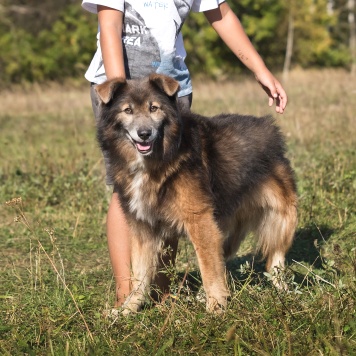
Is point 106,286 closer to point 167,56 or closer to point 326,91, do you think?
point 167,56

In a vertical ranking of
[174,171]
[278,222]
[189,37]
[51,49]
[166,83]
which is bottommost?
[189,37]

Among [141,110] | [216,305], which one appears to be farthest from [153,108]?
[216,305]

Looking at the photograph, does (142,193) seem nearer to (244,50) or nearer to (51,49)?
(244,50)

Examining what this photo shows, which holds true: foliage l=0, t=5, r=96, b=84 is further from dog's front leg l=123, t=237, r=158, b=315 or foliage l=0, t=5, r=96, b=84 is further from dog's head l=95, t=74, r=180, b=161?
dog's head l=95, t=74, r=180, b=161

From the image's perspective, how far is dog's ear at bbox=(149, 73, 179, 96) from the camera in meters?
4.64

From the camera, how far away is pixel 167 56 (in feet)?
16.5

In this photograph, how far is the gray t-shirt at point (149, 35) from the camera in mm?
4930

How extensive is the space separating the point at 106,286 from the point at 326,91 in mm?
12624

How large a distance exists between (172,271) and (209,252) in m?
0.37

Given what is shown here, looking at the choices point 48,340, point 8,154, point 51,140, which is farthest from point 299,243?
point 51,140

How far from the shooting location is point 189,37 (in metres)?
32.6

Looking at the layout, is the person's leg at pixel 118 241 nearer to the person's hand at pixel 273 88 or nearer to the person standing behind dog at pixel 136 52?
the person standing behind dog at pixel 136 52

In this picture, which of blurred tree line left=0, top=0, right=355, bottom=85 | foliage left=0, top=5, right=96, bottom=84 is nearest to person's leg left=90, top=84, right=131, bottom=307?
blurred tree line left=0, top=0, right=355, bottom=85

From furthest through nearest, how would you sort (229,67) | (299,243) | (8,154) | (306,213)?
1. (229,67)
2. (8,154)
3. (306,213)
4. (299,243)
